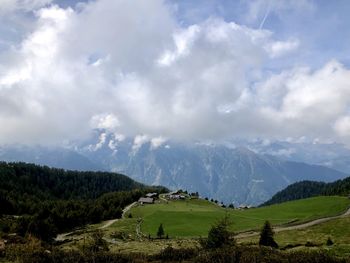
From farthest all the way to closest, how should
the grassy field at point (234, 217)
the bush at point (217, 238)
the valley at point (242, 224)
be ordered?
the grassy field at point (234, 217) → the valley at point (242, 224) → the bush at point (217, 238)

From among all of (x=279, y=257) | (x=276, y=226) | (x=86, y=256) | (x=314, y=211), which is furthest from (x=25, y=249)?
(x=314, y=211)

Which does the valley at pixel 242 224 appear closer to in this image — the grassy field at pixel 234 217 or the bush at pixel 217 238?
the grassy field at pixel 234 217

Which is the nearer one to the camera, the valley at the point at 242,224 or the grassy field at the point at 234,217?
the valley at the point at 242,224

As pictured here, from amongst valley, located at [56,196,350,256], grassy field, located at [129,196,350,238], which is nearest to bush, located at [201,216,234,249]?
valley, located at [56,196,350,256]

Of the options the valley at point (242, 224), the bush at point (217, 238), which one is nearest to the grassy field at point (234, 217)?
the valley at point (242, 224)

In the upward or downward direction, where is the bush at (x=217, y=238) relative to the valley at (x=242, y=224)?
downward

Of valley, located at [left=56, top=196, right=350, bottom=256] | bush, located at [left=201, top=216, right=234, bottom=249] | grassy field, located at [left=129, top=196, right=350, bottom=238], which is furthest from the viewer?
grassy field, located at [left=129, top=196, right=350, bottom=238]

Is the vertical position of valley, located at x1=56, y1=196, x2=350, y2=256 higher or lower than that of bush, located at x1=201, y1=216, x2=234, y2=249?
higher

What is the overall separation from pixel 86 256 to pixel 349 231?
7814 cm

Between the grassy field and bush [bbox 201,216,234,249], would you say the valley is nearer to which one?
the grassy field

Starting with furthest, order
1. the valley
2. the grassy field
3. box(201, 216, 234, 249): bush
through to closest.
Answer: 1. the grassy field
2. the valley
3. box(201, 216, 234, 249): bush

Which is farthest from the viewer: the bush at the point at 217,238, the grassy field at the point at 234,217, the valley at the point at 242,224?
the grassy field at the point at 234,217

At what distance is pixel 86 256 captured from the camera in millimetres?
31875

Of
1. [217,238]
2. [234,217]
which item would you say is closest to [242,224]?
[234,217]
